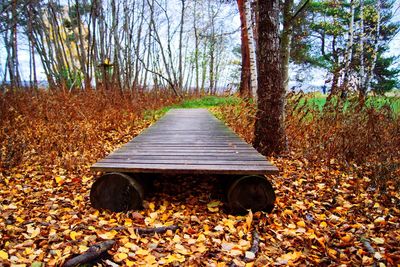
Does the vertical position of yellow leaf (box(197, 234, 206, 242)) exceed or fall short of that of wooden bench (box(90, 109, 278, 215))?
it falls short

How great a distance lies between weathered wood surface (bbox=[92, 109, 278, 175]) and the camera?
9.36ft

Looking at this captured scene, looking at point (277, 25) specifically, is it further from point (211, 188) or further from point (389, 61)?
point (389, 61)

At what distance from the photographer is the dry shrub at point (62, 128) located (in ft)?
14.7

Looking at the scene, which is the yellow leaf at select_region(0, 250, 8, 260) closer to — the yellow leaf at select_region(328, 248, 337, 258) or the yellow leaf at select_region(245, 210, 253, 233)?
the yellow leaf at select_region(245, 210, 253, 233)

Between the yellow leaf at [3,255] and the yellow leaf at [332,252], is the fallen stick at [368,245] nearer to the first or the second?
the yellow leaf at [332,252]

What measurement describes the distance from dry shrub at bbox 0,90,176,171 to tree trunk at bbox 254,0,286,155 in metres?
2.88

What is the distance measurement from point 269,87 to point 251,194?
87.8 inches

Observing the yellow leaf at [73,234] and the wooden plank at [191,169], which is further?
the wooden plank at [191,169]

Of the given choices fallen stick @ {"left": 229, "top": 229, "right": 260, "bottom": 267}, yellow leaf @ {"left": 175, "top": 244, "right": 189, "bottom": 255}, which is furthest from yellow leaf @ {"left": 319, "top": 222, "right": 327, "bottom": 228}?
yellow leaf @ {"left": 175, "top": 244, "right": 189, "bottom": 255}

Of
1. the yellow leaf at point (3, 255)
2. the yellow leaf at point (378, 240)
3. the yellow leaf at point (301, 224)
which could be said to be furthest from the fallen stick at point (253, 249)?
the yellow leaf at point (3, 255)

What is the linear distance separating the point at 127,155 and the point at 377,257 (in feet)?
8.83

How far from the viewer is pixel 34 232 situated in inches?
101

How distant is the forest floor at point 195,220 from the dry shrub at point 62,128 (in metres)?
0.05

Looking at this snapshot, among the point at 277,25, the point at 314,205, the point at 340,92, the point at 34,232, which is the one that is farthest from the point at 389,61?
the point at 34,232
